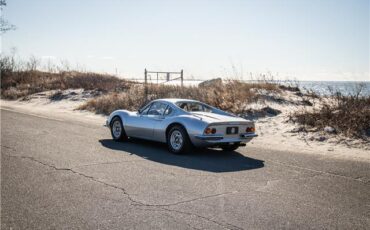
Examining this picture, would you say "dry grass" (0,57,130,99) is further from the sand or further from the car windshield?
the car windshield

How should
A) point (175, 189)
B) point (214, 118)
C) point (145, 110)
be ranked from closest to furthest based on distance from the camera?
point (175, 189) < point (214, 118) < point (145, 110)

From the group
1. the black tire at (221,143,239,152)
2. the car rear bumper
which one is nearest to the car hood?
the car rear bumper

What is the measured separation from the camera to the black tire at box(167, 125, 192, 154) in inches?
339

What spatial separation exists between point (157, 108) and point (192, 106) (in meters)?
0.82

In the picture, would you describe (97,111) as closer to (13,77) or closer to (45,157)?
(45,157)

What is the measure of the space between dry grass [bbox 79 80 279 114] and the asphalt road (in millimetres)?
7304

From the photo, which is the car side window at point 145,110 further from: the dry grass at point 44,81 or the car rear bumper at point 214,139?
the dry grass at point 44,81

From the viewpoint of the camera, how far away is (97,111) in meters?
20.0

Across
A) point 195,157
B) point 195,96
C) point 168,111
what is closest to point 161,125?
point 168,111

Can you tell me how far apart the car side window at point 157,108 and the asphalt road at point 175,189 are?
0.84 meters

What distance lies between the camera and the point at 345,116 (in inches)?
474

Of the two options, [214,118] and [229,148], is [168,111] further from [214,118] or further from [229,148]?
[229,148]

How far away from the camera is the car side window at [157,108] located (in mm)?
9578

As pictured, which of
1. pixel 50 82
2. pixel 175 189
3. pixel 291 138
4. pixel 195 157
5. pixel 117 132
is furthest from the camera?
pixel 50 82
